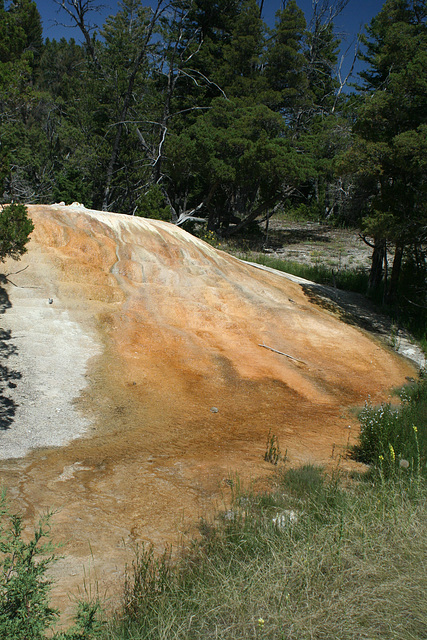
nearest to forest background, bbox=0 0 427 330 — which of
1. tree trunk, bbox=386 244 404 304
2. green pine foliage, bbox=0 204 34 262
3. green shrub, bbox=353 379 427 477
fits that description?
tree trunk, bbox=386 244 404 304

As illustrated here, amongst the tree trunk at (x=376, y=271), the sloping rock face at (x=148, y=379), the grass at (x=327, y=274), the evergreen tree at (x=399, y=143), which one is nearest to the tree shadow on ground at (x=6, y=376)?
the sloping rock face at (x=148, y=379)

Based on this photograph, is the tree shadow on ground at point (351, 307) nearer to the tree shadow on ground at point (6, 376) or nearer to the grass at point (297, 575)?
the tree shadow on ground at point (6, 376)

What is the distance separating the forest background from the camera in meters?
12.1

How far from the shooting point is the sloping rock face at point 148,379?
15.2 feet

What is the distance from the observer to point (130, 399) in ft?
24.0

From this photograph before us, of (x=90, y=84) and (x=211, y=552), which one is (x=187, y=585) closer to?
(x=211, y=552)

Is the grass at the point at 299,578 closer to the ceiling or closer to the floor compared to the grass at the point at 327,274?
closer to the floor

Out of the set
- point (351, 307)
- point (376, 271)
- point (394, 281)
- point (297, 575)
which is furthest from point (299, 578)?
point (376, 271)

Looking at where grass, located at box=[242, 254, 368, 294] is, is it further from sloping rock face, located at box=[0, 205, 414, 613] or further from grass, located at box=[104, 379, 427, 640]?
grass, located at box=[104, 379, 427, 640]

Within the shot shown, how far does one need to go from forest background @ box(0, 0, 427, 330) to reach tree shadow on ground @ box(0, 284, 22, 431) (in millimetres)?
3709

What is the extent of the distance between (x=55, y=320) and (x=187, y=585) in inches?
260

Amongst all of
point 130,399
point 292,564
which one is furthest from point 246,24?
point 292,564

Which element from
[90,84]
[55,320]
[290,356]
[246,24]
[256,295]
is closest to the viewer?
[55,320]

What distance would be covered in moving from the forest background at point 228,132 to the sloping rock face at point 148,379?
112 inches
